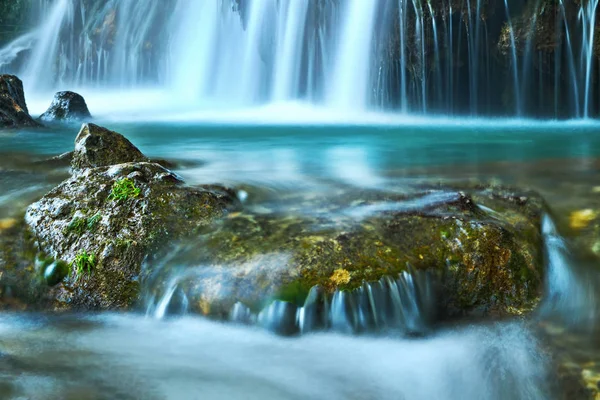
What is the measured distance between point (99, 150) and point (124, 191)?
64.6 inches

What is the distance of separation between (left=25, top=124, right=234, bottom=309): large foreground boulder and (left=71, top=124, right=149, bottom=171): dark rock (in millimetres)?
1037

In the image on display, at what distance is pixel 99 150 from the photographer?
5.70 m

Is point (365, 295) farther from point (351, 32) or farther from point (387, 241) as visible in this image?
point (351, 32)

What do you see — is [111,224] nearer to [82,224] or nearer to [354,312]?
[82,224]

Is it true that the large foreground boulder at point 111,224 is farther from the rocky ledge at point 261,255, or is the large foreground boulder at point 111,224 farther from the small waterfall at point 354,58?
the small waterfall at point 354,58

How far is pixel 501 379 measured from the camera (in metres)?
3.07

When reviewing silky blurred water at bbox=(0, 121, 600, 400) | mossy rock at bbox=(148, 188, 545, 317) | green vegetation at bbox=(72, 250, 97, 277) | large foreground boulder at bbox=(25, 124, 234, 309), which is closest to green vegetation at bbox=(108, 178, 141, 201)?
large foreground boulder at bbox=(25, 124, 234, 309)

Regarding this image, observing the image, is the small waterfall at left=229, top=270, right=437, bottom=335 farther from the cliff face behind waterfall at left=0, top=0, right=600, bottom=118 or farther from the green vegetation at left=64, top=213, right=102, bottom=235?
the cliff face behind waterfall at left=0, top=0, right=600, bottom=118

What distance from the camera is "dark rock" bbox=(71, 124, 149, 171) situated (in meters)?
5.68

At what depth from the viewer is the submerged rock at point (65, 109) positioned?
14.4 meters

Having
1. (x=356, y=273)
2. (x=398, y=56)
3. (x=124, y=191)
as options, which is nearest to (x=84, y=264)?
(x=124, y=191)

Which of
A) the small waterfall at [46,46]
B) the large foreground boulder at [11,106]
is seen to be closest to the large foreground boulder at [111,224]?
the large foreground boulder at [11,106]

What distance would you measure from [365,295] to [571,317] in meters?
1.28

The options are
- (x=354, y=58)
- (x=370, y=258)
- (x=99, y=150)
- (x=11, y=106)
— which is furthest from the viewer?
(x=354, y=58)
